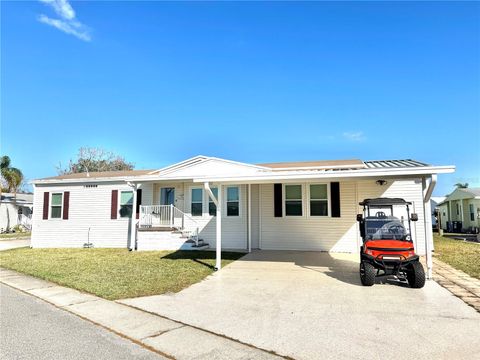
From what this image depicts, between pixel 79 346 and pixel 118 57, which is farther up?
pixel 118 57

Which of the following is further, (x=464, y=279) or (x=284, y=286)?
(x=464, y=279)

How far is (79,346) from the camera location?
3646 mm

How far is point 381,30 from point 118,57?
11322mm

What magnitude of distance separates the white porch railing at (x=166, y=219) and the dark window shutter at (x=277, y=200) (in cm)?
365

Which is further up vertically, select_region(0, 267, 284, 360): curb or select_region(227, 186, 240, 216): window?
select_region(227, 186, 240, 216): window

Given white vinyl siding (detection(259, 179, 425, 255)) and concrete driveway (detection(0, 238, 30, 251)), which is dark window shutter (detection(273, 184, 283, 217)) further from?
concrete driveway (detection(0, 238, 30, 251))

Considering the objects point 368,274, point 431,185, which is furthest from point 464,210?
point 368,274

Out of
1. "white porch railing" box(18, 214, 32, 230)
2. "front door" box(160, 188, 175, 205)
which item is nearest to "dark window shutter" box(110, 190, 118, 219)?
"front door" box(160, 188, 175, 205)

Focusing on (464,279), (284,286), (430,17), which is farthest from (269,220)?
(430,17)

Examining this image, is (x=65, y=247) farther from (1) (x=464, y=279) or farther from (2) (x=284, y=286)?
(1) (x=464, y=279)

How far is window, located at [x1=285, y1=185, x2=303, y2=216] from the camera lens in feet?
40.5

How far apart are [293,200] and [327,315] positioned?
787 centimetres

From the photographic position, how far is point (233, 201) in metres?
13.1

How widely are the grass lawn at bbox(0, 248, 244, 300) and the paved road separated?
1.25 m
